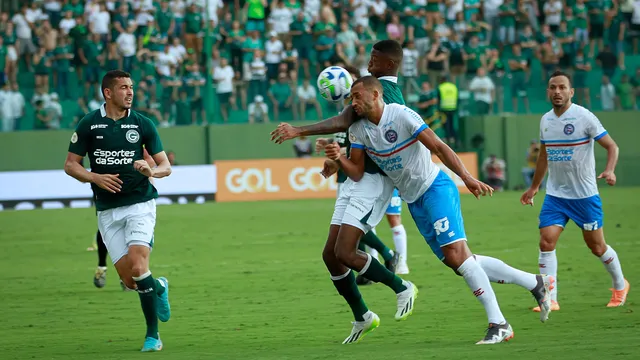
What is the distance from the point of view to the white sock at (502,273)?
27.8 feet

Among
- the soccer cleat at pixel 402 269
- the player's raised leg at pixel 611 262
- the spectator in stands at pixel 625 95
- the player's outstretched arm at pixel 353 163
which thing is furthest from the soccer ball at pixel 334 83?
the spectator in stands at pixel 625 95

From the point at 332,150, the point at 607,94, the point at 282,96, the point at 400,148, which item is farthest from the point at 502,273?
the point at 607,94

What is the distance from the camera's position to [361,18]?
106 ft

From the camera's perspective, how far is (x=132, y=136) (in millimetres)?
8812

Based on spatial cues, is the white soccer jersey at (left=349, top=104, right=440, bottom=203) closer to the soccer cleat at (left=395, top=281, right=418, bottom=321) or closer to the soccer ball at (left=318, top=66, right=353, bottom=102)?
the soccer cleat at (left=395, top=281, right=418, bottom=321)

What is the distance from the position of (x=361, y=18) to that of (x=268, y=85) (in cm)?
458

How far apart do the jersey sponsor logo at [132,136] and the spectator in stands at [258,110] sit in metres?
20.7

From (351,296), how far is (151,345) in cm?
168

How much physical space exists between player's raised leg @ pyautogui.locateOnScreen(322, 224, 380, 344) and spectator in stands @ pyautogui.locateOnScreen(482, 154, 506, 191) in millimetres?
21330

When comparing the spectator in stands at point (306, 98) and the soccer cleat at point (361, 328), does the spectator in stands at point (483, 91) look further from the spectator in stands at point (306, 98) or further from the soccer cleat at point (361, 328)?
the soccer cleat at point (361, 328)

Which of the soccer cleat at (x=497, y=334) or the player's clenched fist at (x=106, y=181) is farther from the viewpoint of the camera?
the player's clenched fist at (x=106, y=181)

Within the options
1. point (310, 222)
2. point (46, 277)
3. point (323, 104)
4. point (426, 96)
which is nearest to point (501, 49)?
point (426, 96)

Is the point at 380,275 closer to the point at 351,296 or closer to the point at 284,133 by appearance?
the point at 351,296

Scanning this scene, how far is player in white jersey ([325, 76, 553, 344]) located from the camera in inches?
316
